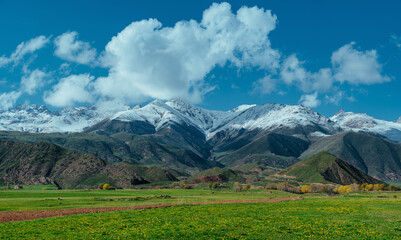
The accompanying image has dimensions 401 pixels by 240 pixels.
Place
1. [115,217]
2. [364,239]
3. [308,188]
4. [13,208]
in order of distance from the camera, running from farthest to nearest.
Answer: [308,188]
[13,208]
[115,217]
[364,239]

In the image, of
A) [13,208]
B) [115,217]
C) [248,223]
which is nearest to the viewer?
[248,223]

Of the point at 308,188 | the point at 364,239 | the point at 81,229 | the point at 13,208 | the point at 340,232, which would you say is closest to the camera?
the point at 364,239

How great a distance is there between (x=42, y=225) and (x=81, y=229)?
820 cm

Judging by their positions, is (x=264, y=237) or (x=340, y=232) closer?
(x=264, y=237)

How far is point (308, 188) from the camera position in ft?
648

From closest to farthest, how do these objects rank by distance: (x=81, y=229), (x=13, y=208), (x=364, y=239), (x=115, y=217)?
1. (x=364, y=239)
2. (x=81, y=229)
3. (x=115, y=217)
4. (x=13, y=208)

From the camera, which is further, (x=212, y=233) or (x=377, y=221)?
(x=377, y=221)

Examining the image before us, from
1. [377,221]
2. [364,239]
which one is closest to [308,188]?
[377,221]

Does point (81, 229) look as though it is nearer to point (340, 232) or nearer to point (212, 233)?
point (212, 233)

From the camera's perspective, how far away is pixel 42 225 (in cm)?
4988

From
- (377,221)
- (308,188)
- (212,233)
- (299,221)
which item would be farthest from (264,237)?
(308,188)

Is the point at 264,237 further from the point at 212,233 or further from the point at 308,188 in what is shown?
the point at 308,188

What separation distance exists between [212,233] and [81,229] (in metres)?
18.2

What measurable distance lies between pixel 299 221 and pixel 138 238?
25684 millimetres
